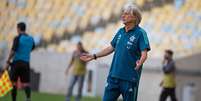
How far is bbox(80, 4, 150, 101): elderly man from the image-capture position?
372 inches

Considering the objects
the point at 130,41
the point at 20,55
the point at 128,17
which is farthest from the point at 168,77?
the point at 128,17

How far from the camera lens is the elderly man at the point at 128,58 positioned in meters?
9.45

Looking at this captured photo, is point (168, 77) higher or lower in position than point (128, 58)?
higher

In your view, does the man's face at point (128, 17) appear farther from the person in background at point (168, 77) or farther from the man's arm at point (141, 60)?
the person in background at point (168, 77)

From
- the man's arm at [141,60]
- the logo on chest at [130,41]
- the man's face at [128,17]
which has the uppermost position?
the man's face at [128,17]

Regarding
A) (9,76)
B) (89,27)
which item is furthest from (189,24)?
(9,76)

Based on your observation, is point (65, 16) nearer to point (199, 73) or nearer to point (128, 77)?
point (199, 73)

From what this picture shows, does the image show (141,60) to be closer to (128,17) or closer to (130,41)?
(130,41)

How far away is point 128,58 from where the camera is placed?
31.1 ft

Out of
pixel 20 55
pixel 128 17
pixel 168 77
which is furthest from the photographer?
pixel 168 77

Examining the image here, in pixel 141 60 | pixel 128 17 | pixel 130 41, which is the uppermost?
pixel 128 17

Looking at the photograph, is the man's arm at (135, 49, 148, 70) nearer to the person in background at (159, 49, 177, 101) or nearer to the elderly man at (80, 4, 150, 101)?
the elderly man at (80, 4, 150, 101)

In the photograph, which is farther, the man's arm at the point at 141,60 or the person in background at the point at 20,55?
the person in background at the point at 20,55

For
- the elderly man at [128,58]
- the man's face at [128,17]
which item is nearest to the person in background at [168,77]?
the elderly man at [128,58]
